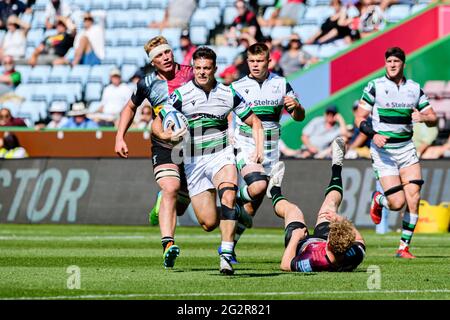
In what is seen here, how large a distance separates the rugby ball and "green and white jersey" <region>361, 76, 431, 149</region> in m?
3.97

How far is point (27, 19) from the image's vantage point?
34.0 metres

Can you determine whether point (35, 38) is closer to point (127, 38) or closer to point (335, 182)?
point (127, 38)

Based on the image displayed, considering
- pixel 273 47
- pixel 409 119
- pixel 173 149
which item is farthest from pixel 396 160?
pixel 273 47

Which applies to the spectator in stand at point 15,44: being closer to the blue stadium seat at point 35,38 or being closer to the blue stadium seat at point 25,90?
the blue stadium seat at point 35,38

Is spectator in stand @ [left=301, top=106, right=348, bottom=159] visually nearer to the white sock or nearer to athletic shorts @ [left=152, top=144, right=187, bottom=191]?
athletic shorts @ [left=152, top=144, right=187, bottom=191]

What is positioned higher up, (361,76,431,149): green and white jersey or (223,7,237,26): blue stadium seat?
(223,7,237,26): blue stadium seat

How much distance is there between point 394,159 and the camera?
51.7 feet

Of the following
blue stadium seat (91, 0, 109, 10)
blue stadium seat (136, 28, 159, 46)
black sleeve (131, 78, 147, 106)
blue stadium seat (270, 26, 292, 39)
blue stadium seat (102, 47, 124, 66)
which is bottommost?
→ blue stadium seat (102, 47, 124, 66)

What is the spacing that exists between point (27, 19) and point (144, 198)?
1246cm

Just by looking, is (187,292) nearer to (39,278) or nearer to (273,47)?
(39,278)

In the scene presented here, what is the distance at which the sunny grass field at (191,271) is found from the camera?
10.1m

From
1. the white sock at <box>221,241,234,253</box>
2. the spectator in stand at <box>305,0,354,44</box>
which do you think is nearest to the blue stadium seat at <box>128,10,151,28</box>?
the spectator in stand at <box>305,0,354,44</box>

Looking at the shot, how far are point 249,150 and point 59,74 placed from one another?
1690 centimetres

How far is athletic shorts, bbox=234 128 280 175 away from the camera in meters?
15.0
